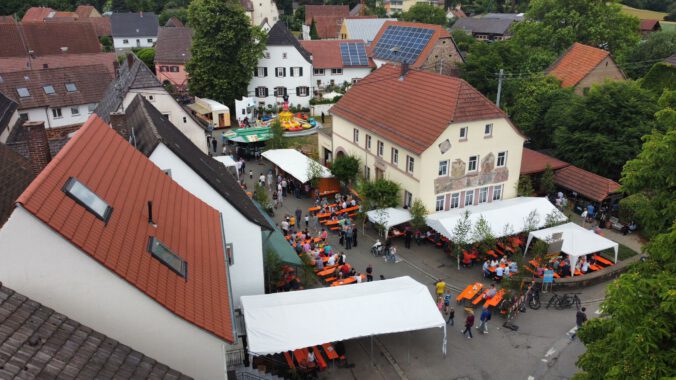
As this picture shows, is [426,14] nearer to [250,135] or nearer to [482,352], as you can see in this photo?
[250,135]

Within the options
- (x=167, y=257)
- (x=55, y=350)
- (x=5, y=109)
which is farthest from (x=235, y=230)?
(x=5, y=109)

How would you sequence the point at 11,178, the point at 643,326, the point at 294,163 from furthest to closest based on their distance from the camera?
the point at 294,163 → the point at 11,178 → the point at 643,326

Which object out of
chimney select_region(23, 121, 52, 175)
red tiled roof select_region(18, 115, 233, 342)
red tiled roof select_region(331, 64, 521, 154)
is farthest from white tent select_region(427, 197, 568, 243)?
chimney select_region(23, 121, 52, 175)

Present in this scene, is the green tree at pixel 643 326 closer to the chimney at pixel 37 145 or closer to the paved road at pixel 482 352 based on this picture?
the paved road at pixel 482 352

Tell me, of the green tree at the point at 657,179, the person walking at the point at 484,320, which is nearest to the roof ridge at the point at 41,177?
the green tree at the point at 657,179

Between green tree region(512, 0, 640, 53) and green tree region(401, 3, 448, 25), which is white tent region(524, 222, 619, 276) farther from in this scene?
green tree region(401, 3, 448, 25)
